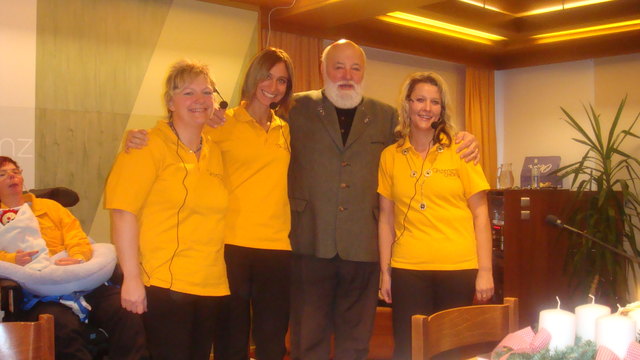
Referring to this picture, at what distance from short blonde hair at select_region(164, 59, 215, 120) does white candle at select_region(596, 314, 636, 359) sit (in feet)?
4.64

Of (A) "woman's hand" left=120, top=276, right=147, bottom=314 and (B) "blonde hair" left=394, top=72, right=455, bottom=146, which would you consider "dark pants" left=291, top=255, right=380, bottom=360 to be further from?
(A) "woman's hand" left=120, top=276, right=147, bottom=314

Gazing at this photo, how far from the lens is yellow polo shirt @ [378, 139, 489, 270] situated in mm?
2387

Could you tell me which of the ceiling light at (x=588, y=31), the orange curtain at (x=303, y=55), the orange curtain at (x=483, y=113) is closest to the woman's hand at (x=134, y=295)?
the orange curtain at (x=303, y=55)

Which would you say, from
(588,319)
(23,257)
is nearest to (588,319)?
(588,319)

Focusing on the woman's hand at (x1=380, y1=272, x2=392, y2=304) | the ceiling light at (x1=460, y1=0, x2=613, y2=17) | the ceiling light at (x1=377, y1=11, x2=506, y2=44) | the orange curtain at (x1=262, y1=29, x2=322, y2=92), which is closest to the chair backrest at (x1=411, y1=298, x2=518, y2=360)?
the woman's hand at (x1=380, y1=272, x2=392, y2=304)

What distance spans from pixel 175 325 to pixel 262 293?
45cm

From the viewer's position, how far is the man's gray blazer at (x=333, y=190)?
2.57 m

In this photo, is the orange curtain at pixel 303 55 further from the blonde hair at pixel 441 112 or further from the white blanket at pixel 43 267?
the blonde hair at pixel 441 112

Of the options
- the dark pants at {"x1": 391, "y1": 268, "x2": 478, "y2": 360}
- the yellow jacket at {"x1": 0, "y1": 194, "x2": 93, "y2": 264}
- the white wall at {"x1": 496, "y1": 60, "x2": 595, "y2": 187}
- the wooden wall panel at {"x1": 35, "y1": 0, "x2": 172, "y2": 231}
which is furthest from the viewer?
the white wall at {"x1": 496, "y1": 60, "x2": 595, "y2": 187}

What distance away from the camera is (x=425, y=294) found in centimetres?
239

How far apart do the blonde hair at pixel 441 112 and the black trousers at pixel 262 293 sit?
69 centimetres

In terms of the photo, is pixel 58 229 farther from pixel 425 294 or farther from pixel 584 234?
pixel 584 234

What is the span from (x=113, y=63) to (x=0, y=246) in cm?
136

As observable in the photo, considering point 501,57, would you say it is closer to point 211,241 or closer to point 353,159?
point 353,159
